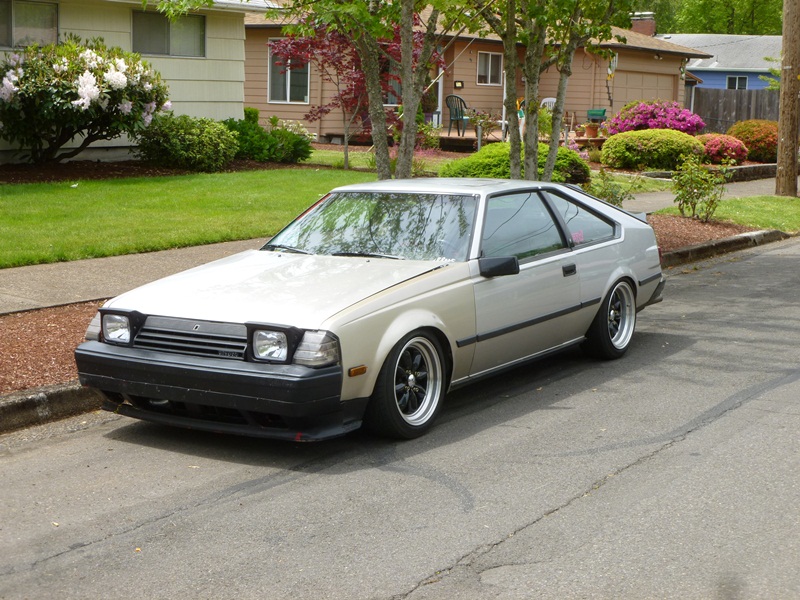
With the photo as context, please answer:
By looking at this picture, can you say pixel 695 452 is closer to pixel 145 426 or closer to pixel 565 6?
pixel 145 426

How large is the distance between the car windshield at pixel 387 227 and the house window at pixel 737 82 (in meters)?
53.2

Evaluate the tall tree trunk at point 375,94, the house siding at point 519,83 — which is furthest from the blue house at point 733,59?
the tall tree trunk at point 375,94

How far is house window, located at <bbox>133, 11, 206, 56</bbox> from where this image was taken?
19.8 meters

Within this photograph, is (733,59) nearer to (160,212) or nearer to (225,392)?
(160,212)

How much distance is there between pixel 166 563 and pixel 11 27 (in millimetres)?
15457

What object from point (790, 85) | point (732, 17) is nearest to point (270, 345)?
point (790, 85)

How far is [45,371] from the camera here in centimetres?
703

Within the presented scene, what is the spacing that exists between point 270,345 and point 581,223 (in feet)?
10.3

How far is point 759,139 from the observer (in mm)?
28891

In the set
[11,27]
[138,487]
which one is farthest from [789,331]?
[11,27]

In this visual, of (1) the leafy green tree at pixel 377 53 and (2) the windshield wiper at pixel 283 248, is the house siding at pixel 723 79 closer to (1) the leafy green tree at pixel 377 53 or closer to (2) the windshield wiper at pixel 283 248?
(1) the leafy green tree at pixel 377 53

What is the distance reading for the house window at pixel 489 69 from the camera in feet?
108

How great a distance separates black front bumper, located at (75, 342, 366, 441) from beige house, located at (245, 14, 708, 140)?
22.8 meters

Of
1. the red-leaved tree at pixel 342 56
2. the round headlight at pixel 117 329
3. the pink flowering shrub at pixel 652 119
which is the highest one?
the red-leaved tree at pixel 342 56
